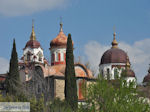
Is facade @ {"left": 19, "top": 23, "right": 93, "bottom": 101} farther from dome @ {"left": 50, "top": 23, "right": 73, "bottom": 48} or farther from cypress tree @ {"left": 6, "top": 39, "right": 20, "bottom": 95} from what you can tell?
cypress tree @ {"left": 6, "top": 39, "right": 20, "bottom": 95}

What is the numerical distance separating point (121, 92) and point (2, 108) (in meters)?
5.26

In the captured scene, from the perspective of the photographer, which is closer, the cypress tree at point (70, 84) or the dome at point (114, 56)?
the cypress tree at point (70, 84)

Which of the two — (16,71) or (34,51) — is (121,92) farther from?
(34,51)

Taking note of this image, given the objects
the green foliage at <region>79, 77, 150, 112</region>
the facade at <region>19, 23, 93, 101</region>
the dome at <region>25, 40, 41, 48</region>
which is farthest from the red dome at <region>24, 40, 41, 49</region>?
the green foliage at <region>79, 77, 150, 112</region>

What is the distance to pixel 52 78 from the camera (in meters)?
31.8

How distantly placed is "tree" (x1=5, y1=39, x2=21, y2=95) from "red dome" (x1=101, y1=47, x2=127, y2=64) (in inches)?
644

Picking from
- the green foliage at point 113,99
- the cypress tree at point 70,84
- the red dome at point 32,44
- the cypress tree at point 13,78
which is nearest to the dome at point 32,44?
the red dome at point 32,44

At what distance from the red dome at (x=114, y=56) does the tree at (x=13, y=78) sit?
16348 millimetres

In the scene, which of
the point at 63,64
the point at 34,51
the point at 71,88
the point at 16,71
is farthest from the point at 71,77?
the point at 34,51

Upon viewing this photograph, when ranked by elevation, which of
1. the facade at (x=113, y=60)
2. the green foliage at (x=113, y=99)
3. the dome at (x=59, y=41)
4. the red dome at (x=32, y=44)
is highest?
the red dome at (x=32, y=44)

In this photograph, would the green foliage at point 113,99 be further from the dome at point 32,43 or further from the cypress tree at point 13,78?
the dome at point 32,43

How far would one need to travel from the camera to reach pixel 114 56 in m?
41.4

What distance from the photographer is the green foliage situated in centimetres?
1483

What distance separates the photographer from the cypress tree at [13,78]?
2615 cm
